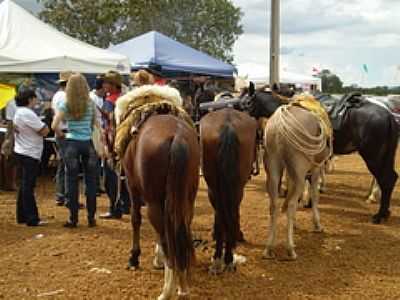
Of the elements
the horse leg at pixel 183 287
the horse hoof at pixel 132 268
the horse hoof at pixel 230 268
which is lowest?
the horse hoof at pixel 132 268

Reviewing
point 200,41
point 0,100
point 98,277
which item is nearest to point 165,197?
point 98,277

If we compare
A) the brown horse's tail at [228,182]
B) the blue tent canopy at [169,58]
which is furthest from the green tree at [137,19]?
the brown horse's tail at [228,182]

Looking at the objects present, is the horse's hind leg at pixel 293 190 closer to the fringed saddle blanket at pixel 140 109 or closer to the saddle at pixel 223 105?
the fringed saddle blanket at pixel 140 109

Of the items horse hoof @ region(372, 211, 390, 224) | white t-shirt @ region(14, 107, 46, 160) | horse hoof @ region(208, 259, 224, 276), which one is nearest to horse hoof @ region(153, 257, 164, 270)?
horse hoof @ region(208, 259, 224, 276)

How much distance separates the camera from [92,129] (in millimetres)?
6785

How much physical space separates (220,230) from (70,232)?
258 cm

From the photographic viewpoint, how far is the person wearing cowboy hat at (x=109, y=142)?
7.19 meters

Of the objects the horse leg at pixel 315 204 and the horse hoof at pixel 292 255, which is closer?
the horse hoof at pixel 292 255

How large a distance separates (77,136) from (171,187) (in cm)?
297

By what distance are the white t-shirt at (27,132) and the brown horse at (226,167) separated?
2.59 meters

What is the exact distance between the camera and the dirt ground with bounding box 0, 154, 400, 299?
4641 millimetres

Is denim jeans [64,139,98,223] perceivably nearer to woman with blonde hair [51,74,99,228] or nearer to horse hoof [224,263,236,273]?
woman with blonde hair [51,74,99,228]

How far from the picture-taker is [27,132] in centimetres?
677

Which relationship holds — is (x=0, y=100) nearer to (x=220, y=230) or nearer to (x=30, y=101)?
(x=30, y=101)
